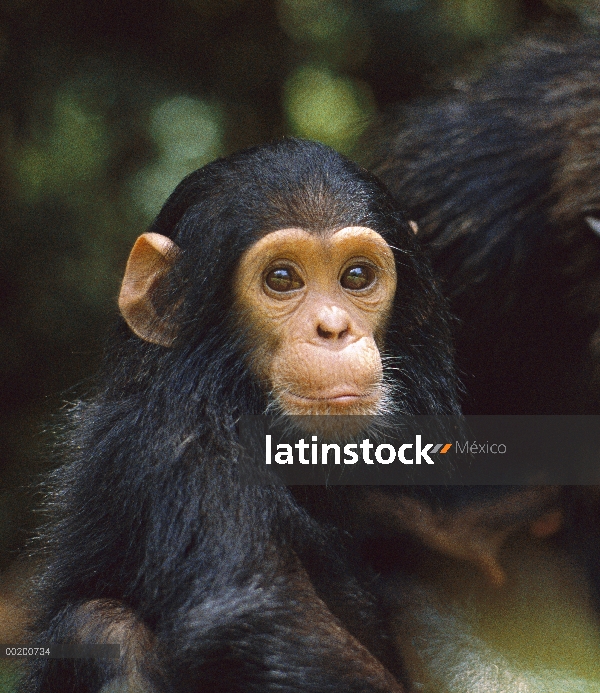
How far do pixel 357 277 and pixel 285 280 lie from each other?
24 cm

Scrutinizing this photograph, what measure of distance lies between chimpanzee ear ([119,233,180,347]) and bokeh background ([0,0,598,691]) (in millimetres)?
1473

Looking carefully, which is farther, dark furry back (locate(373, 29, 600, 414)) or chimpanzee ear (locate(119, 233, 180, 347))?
dark furry back (locate(373, 29, 600, 414))

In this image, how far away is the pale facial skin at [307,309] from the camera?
10.9ft

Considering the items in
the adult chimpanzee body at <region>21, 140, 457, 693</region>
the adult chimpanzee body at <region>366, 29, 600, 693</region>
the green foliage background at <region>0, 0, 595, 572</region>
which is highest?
the green foliage background at <region>0, 0, 595, 572</region>

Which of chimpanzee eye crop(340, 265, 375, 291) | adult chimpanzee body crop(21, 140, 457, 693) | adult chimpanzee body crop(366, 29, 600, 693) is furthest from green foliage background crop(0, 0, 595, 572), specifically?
chimpanzee eye crop(340, 265, 375, 291)

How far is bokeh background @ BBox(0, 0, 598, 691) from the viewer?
508cm

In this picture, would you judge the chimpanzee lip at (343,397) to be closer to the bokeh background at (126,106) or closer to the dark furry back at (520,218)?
the dark furry back at (520,218)

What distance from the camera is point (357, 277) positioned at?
3.55 metres

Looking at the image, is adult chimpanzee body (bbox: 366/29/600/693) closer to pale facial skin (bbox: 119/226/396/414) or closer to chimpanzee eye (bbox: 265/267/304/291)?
pale facial skin (bbox: 119/226/396/414)

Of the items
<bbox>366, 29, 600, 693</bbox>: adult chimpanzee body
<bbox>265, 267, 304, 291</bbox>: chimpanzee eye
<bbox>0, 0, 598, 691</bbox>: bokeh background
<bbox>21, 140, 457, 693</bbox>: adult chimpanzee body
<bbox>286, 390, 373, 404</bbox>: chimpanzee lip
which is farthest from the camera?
<bbox>0, 0, 598, 691</bbox>: bokeh background

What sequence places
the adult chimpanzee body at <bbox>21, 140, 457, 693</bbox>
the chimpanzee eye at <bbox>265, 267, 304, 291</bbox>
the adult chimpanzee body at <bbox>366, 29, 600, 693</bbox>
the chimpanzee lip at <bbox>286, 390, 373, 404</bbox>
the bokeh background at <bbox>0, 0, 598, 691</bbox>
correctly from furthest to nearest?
the bokeh background at <bbox>0, 0, 598, 691</bbox> < the adult chimpanzee body at <bbox>366, 29, 600, 693</bbox> < the chimpanzee eye at <bbox>265, 267, 304, 291</bbox> < the chimpanzee lip at <bbox>286, 390, 373, 404</bbox> < the adult chimpanzee body at <bbox>21, 140, 457, 693</bbox>

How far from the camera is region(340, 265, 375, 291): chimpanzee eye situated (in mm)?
3539

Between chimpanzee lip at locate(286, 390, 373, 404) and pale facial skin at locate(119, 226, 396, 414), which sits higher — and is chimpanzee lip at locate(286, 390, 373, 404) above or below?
below

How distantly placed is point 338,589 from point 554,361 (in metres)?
1.45
